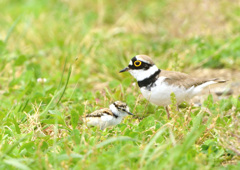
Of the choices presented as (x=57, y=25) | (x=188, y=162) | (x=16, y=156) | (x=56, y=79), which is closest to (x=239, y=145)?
(x=188, y=162)

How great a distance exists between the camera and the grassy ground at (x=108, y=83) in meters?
3.42

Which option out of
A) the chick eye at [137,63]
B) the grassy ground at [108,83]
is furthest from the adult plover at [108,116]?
the chick eye at [137,63]

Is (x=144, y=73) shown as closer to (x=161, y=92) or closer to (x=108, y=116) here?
(x=161, y=92)

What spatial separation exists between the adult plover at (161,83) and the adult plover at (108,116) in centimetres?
33

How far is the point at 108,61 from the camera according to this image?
7340mm

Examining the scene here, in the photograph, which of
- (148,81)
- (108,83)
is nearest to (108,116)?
→ (148,81)

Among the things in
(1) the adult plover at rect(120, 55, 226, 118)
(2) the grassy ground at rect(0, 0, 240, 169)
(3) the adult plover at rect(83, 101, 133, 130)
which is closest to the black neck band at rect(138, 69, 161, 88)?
(1) the adult plover at rect(120, 55, 226, 118)

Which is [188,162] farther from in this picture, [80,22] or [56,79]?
[80,22]

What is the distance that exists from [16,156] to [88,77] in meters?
3.54

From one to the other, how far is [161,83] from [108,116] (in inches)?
27.2

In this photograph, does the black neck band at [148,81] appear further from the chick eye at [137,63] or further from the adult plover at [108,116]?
the adult plover at [108,116]

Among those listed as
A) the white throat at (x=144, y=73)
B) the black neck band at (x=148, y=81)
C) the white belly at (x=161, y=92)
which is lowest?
the white belly at (x=161, y=92)

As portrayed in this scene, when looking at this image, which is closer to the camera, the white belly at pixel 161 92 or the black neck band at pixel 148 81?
the white belly at pixel 161 92

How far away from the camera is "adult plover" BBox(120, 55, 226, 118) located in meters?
4.66
